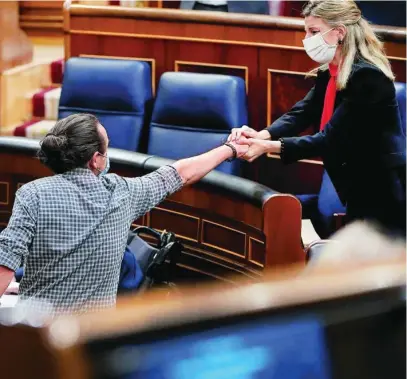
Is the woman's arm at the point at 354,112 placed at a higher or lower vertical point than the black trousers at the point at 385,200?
higher

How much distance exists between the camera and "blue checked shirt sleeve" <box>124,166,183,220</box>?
4.70 ft

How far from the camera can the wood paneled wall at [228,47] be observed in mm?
2467

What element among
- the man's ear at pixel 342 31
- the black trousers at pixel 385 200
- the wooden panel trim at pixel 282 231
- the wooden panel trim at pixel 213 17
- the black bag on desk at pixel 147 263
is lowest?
the black bag on desk at pixel 147 263

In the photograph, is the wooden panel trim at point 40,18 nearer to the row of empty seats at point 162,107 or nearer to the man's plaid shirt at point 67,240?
the row of empty seats at point 162,107

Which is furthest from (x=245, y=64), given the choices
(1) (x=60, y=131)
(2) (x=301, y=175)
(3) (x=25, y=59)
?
(3) (x=25, y=59)

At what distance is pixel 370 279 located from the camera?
0.37 m

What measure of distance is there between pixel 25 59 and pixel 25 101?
325mm

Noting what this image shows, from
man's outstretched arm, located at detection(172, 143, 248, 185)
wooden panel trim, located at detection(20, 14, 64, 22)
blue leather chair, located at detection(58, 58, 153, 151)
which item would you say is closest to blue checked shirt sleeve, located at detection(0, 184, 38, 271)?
man's outstretched arm, located at detection(172, 143, 248, 185)

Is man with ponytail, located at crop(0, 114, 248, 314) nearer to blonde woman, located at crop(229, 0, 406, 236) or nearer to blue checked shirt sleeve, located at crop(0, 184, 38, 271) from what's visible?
blue checked shirt sleeve, located at crop(0, 184, 38, 271)

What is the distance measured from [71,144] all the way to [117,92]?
4.17 feet

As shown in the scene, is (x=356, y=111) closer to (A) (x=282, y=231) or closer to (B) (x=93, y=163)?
(A) (x=282, y=231)

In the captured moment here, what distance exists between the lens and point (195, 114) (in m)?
2.45

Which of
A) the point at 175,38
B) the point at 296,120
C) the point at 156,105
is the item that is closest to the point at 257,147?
the point at 296,120

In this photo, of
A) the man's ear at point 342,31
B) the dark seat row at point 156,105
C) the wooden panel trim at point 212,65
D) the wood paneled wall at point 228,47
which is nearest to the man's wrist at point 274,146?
the man's ear at point 342,31
